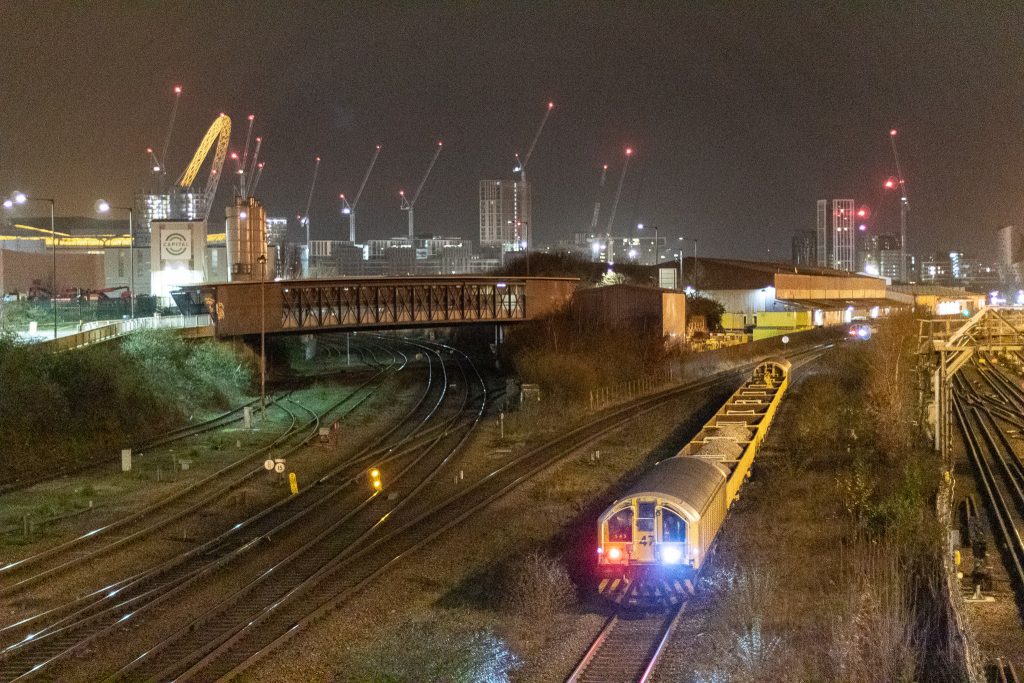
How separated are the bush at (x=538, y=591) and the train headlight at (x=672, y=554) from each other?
1.30 metres

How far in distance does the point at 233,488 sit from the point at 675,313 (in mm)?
30868

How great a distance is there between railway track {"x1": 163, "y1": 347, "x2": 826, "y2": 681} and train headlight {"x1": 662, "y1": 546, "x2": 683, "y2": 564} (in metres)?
4.13

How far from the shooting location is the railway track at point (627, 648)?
1042 cm

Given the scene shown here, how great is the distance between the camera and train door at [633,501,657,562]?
13211mm

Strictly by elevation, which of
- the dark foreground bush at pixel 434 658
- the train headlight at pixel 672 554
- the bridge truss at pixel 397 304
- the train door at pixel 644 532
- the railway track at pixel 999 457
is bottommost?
the railway track at pixel 999 457

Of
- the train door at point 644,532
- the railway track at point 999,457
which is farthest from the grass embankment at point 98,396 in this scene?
the railway track at point 999,457

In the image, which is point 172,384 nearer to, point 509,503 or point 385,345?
point 509,503

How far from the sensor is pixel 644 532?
13273 millimetres

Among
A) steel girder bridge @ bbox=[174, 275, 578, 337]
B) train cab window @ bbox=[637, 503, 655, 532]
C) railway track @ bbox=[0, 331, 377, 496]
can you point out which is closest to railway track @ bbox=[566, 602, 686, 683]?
train cab window @ bbox=[637, 503, 655, 532]

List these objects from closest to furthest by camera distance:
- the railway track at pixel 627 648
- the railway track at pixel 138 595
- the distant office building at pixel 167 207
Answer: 1. the railway track at pixel 627 648
2. the railway track at pixel 138 595
3. the distant office building at pixel 167 207

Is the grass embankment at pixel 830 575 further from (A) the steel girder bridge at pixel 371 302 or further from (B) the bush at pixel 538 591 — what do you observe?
(A) the steel girder bridge at pixel 371 302

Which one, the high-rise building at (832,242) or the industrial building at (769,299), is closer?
the industrial building at (769,299)

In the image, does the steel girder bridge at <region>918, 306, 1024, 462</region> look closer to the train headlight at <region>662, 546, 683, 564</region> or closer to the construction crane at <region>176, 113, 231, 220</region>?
the train headlight at <region>662, 546, 683, 564</region>

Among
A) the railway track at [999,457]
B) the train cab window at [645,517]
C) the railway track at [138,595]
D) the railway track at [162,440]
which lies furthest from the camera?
the railway track at [162,440]
